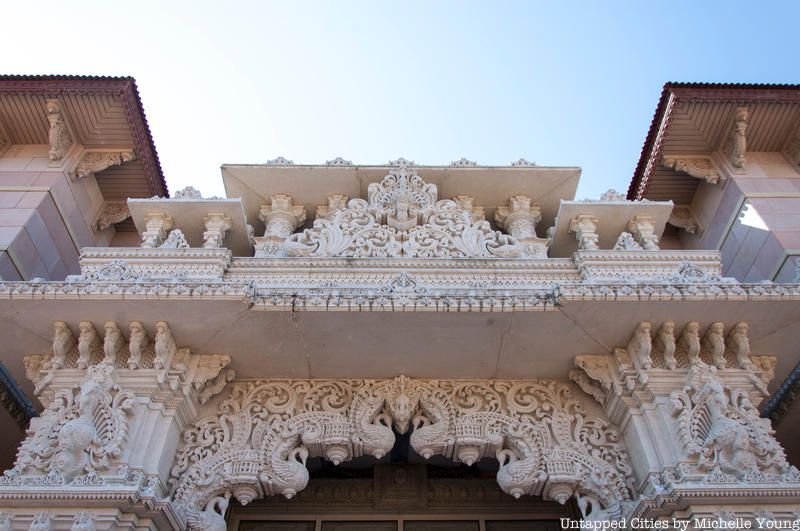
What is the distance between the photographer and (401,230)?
8.10 m

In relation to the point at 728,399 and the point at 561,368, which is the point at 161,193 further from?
the point at 728,399

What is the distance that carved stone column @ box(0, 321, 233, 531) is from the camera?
512 centimetres

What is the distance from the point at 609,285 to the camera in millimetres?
6156

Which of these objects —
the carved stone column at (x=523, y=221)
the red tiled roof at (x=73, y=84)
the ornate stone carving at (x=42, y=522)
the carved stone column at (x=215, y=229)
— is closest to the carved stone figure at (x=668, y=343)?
the carved stone column at (x=523, y=221)

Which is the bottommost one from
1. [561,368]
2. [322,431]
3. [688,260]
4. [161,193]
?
[322,431]

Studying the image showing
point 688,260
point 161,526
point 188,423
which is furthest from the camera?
point 688,260

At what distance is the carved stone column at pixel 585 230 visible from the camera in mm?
7826

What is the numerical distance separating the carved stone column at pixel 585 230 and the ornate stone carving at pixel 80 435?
556 centimetres

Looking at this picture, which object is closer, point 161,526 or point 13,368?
point 161,526

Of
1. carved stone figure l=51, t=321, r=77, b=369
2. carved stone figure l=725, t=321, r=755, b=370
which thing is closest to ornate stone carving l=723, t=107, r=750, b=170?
carved stone figure l=725, t=321, r=755, b=370

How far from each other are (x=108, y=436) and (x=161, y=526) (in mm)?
960

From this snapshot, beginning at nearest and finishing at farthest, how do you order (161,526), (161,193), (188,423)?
1. (161,526)
2. (188,423)
3. (161,193)

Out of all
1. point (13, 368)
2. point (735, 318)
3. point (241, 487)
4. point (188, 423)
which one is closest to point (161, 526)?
point (241, 487)

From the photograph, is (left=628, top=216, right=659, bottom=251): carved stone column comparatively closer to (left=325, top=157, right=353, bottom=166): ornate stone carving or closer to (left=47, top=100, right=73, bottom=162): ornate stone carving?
(left=325, top=157, right=353, bottom=166): ornate stone carving
